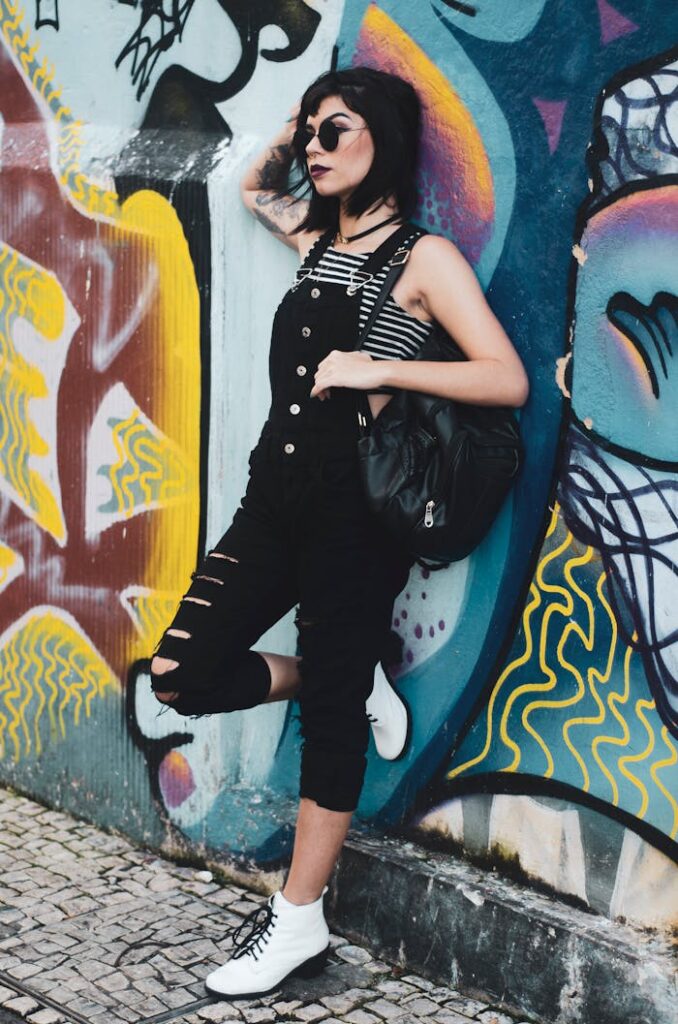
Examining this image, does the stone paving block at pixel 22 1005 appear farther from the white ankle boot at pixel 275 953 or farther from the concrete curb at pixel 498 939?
the concrete curb at pixel 498 939

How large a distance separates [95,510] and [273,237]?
1126 mm

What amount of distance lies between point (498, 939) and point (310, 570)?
1.00 m

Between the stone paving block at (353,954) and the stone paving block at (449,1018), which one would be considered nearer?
the stone paving block at (449,1018)

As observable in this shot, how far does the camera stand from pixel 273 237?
3.85 metres

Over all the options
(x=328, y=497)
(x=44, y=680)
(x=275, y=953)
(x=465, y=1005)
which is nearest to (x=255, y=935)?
(x=275, y=953)

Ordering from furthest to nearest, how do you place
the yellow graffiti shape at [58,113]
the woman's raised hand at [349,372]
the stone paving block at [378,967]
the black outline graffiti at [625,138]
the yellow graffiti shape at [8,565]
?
the yellow graffiti shape at [8,565] → the yellow graffiti shape at [58,113] → the stone paving block at [378,967] → the woman's raised hand at [349,372] → the black outline graffiti at [625,138]

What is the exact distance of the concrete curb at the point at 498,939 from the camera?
9.96ft

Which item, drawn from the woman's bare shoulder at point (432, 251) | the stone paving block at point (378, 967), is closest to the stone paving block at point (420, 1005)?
the stone paving block at point (378, 967)

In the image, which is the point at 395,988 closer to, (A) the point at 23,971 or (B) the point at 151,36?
(A) the point at 23,971

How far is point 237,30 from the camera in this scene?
3.89 meters

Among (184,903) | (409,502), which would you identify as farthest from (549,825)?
(184,903)

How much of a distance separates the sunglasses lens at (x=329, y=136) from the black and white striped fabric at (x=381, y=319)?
263 mm

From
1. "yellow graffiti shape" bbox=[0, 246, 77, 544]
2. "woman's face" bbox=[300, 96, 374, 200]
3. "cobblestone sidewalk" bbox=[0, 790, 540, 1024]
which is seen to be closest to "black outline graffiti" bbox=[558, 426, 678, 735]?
"woman's face" bbox=[300, 96, 374, 200]

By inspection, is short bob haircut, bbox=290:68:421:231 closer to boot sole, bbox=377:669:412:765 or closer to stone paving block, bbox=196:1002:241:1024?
boot sole, bbox=377:669:412:765
